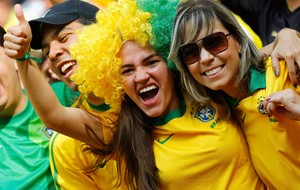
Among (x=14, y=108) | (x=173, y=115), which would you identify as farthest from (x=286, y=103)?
(x=14, y=108)

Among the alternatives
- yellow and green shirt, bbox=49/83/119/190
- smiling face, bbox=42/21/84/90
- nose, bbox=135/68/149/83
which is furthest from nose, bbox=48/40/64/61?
nose, bbox=135/68/149/83

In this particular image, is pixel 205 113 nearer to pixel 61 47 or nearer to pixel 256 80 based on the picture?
pixel 256 80

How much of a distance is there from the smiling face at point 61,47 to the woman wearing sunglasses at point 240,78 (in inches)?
27.4

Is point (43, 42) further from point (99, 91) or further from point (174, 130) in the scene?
point (174, 130)

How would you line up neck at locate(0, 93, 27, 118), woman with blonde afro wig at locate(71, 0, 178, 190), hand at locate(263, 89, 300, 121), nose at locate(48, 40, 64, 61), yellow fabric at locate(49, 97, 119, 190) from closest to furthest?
hand at locate(263, 89, 300, 121) → woman with blonde afro wig at locate(71, 0, 178, 190) → yellow fabric at locate(49, 97, 119, 190) → nose at locate(48, 40, 64, 61) → neck at locate(0, 93, 27, 118)

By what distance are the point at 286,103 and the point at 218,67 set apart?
0.35 m

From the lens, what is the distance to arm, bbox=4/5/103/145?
193cm

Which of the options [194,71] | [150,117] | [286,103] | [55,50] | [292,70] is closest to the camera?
[286,103]

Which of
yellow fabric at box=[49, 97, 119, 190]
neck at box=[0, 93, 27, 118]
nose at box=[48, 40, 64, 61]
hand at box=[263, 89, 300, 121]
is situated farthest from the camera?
neck at box=[0, 93, 27, 118]

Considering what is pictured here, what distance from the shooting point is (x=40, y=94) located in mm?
2086

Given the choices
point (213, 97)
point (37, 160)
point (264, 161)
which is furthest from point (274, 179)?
point (37, 160)

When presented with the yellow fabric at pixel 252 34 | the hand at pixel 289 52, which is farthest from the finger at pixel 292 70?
the yellow fabric at pixel 252 34

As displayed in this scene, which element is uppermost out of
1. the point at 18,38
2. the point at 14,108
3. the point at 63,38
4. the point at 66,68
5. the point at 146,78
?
the point at 18,38

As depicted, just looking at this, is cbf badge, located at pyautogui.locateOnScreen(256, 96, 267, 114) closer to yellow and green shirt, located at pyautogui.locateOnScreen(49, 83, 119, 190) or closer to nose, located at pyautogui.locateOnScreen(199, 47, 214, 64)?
nose, located at pyautogui.locateOnScreen(199, 47, 214, 64)
